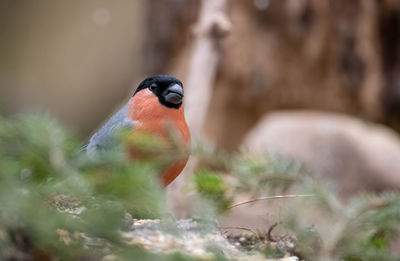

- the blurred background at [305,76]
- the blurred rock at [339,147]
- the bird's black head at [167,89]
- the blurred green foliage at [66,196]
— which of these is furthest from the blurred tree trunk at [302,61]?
the blurred green foliage at [66,196]

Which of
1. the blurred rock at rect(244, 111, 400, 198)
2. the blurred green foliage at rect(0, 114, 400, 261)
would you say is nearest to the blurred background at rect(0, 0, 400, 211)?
the blurred rock at rect(244, 111, 400, 198)

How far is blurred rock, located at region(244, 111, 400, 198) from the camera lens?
3.81m

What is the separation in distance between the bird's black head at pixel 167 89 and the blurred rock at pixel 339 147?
201 centimetres

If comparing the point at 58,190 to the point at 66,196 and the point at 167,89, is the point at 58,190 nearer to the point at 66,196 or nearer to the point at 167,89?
the point at 66,196

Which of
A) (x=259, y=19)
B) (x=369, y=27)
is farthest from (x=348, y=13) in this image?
(x=259, y=19)

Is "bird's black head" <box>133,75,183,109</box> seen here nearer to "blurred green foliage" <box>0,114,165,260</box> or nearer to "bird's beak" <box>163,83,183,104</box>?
"bird's beak" <box>163,83,183,104</box>

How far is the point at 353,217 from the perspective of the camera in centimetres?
126

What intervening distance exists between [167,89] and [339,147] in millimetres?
2447

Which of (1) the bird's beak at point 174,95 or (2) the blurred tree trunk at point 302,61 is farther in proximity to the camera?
(2) the blurred tree trunk at point 302,61

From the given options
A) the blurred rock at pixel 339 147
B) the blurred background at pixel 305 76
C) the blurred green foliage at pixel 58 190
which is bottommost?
the blurred green foliage at pixel 58 190

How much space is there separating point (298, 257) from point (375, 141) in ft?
10.1

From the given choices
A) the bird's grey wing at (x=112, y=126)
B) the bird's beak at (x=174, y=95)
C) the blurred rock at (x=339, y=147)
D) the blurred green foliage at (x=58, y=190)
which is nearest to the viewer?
the blurred green foliage at (x=58, y=190)

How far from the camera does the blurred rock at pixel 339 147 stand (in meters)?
3.81

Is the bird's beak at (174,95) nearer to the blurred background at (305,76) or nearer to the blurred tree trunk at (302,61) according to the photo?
the blurred background at (305,76)
